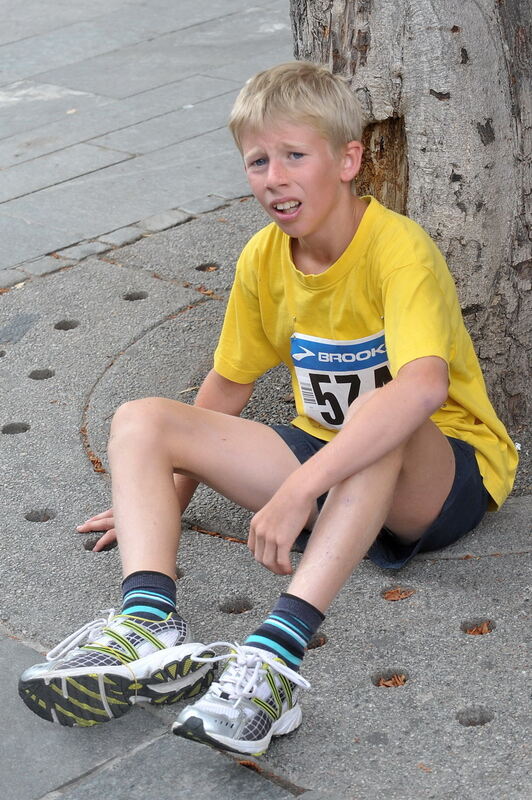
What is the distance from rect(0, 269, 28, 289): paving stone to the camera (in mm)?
4926

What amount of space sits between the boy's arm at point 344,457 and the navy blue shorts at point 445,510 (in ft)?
1.26

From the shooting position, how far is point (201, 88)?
7.40m

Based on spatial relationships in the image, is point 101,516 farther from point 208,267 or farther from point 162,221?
point 162,221

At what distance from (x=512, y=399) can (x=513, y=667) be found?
124cm

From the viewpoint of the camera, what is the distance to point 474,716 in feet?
8.13

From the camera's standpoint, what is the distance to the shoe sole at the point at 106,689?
2473 mm

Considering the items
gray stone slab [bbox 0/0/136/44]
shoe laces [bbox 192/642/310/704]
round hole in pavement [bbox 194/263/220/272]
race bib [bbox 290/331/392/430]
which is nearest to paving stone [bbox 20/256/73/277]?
round hole in pavement [bbox 194/263/220/272]

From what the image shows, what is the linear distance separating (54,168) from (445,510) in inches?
157

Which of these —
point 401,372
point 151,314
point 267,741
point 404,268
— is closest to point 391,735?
point 267,741

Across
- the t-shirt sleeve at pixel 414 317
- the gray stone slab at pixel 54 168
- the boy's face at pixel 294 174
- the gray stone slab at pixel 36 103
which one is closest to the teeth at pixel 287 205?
the boy's face at pixel 294 174

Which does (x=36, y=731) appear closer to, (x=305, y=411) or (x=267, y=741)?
(x=267, y=741)

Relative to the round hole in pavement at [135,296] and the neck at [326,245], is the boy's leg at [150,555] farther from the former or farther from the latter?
the round hole in pavement at [135,296]

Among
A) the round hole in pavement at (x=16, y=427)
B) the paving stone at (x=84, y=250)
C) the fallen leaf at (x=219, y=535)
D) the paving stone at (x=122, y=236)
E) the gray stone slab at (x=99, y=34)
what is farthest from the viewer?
the gray stone slab at (x=99, y=34)

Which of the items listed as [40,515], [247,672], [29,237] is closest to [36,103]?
[29,237]
